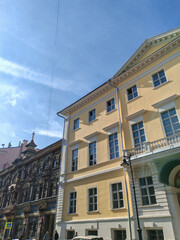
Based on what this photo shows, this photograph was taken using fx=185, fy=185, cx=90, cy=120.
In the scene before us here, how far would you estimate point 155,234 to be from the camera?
12172mm

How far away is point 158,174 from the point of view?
1252 cm

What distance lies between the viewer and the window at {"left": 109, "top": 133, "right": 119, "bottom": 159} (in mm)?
17172

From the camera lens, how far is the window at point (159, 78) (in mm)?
16289

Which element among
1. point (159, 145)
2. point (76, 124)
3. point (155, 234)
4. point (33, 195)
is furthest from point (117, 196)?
point (33, 195)

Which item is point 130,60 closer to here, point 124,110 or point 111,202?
point 124,110

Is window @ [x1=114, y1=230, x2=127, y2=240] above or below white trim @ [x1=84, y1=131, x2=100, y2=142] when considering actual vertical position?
below

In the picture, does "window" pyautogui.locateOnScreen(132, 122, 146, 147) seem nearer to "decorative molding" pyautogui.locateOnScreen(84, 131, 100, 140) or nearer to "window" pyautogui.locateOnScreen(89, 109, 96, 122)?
"decorative molding" pyautogui.locateOnScreen(84, 131, 100, 140)

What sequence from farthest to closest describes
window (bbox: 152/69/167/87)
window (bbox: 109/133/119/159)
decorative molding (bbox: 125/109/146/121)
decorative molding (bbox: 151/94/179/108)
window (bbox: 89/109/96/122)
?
window (bbox: 89/109/96/122)
window (bbox: 109/133/119/159)
window (bbox: 152/69/167/87)
decorative molding (bbox: 125/109/146/121)
decorative molding (bbox: 151/94/179/108)

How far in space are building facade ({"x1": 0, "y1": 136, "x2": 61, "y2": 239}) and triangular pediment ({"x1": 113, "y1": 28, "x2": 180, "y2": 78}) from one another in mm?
15678

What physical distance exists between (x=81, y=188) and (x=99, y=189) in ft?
8.11

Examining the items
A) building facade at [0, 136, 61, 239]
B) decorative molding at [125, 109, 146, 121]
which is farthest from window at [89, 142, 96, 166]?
building facade at [0, 136, 61, 239]

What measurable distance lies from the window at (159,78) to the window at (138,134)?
3.94 meters

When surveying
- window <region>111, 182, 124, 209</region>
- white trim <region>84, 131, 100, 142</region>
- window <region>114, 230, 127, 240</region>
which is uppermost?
white trim <region>84, 131, 100, 142</region>

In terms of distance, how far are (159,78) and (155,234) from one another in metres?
12.3
